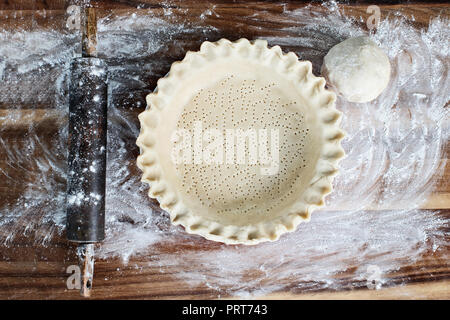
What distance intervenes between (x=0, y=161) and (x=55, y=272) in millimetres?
514

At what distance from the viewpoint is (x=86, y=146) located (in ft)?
4.90

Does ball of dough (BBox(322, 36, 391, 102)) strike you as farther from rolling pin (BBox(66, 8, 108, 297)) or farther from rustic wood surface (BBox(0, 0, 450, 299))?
rolling pin (BBox(66, 8, 108, 297))

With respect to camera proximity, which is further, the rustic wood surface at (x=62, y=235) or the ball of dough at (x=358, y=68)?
Answer: the rustic wood surface at (x=62, y=235)

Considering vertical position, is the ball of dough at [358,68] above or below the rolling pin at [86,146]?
above

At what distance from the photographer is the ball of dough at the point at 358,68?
5.10ft

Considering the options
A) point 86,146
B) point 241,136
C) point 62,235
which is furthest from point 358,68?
point 62,235

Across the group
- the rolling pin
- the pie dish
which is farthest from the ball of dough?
the rolling pin

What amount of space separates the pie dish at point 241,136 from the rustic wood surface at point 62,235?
0.55 feet

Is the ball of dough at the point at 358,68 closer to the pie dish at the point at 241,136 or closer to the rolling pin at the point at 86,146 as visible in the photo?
the pie dish at the point at 241,136

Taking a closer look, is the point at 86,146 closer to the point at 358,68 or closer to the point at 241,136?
the point at 241,136

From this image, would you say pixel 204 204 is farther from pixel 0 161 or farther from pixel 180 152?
pixel 0 161

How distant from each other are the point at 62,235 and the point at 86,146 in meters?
0.45

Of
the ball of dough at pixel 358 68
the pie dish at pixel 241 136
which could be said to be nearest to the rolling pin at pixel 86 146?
the pie dish at pixel 241 136

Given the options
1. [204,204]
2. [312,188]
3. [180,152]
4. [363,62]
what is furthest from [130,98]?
[363,62]
